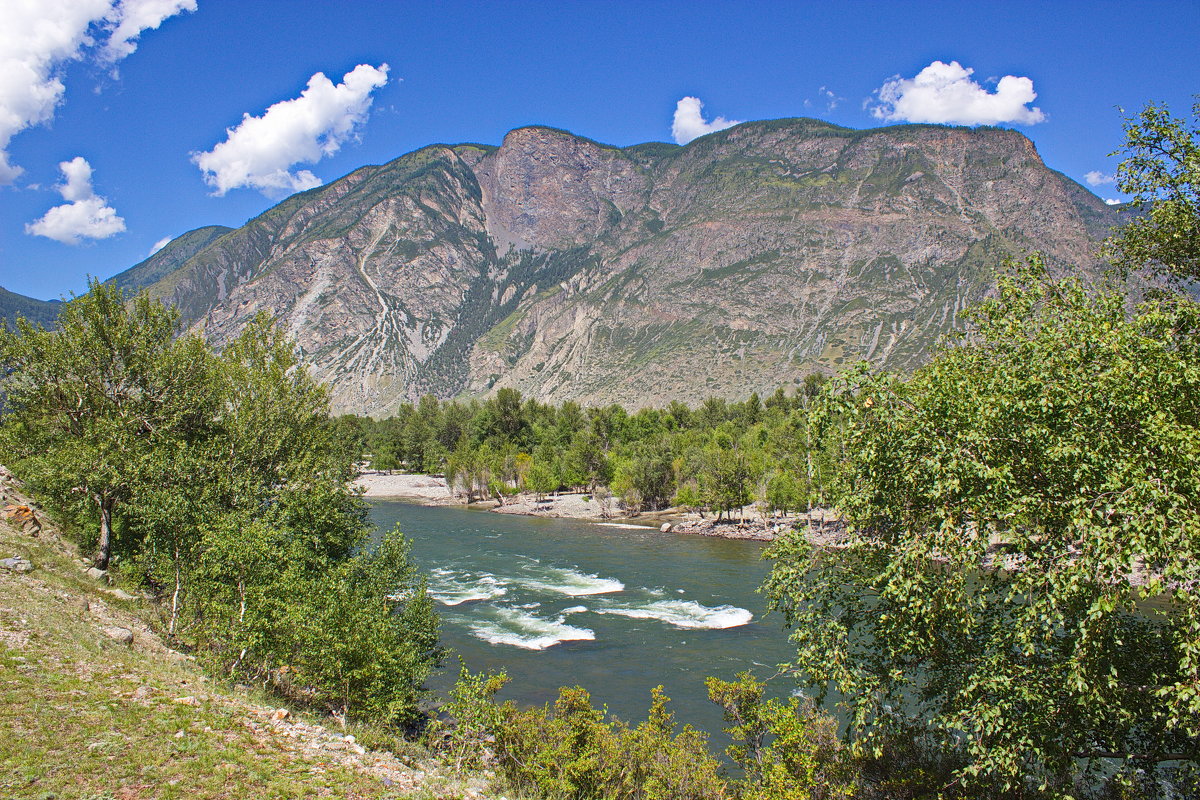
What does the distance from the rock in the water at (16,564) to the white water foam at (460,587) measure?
64.3 feet

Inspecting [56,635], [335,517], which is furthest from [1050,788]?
[335,517]

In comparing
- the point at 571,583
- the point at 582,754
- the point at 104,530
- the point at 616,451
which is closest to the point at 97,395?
the point at 104,530

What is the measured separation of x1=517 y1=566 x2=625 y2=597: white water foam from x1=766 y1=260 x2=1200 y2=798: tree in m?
28.7

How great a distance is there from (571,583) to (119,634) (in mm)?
28552

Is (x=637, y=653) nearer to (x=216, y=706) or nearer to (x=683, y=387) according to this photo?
(x=216, y=706)

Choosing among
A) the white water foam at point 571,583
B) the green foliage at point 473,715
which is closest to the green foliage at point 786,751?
the green foliage at point 473,715

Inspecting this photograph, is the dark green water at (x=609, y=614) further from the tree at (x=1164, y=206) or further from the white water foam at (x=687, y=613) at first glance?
the tree at (x=1164, y=206)

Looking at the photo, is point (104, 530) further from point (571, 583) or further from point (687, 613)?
point (687, 613)

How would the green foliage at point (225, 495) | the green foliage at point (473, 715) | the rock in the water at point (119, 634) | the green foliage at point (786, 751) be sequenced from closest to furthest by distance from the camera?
the green foliage at point (786, 751) → the green foliage at point (473, 715) → the rock in the water at point (119, 634) → the green foliage at point (225, 495)

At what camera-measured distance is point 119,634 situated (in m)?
15.2

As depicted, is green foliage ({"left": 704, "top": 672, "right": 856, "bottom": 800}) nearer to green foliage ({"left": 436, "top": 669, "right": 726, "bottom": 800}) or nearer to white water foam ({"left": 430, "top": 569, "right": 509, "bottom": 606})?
green foliage ({"left": 436, "top": 669, "right": 726, "bottom": 800})

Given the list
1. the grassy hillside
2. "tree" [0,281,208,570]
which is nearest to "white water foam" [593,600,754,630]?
the grassy hillside

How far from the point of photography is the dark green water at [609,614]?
2475 centimetres

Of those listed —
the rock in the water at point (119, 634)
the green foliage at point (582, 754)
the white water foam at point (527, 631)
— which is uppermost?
the rock in the water at point (119, 634)
